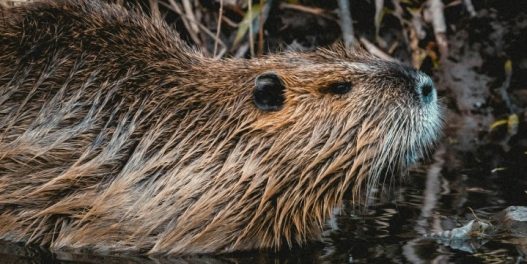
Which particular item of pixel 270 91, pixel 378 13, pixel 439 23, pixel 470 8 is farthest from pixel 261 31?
pixel 270 91

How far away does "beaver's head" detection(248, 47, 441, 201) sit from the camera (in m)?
4.61

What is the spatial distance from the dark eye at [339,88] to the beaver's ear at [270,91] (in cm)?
20

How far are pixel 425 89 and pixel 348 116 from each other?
353 mm

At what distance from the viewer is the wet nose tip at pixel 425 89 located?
15.4 feet

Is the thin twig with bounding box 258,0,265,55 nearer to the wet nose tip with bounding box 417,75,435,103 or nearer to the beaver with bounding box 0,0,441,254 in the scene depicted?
the beaver with bounding box 0,0,441,254

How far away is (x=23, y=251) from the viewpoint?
451 cm

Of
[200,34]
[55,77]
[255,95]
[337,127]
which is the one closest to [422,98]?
[337,127]

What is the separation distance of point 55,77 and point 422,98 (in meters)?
1.57

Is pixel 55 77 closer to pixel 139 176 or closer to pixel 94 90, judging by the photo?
pixel 94 90

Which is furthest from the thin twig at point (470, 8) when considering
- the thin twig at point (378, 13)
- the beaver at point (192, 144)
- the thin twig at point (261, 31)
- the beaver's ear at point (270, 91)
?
the beaver's ear at point (270, 91)

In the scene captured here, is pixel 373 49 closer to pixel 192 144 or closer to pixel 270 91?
pixel 270 91

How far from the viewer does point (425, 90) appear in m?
4.71

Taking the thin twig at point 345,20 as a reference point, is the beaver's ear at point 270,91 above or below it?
below

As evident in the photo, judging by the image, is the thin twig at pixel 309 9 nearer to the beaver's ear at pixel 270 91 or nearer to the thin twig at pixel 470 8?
the thin twig at pixel 470 8
